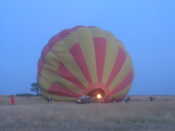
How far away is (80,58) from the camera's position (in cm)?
1953

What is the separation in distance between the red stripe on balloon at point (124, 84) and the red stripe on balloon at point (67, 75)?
4.86ft

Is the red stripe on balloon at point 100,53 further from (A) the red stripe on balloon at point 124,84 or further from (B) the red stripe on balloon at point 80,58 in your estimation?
(A) the red stripe on balloon at point 124,84

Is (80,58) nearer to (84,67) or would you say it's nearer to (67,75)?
(84,67)

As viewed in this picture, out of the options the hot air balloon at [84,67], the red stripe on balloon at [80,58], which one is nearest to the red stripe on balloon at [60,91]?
the hot air balloon at [84,67]

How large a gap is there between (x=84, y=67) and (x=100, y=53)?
1.03 metres

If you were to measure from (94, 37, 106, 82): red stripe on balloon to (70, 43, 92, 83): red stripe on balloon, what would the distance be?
50 cm

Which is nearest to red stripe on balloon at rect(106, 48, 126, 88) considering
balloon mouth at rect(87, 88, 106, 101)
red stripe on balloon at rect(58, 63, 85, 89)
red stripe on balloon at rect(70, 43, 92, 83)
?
balloon mouth at rect(87, 88, 106, 101)

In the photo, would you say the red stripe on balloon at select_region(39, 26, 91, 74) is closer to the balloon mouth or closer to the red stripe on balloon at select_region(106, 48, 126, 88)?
the red stripe on balloon at select_region(106, 48, 126, 88)

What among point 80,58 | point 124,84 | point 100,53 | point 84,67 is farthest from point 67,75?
point 124,84

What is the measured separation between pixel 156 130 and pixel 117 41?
1249 centimetres

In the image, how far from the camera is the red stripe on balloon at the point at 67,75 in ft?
63.0

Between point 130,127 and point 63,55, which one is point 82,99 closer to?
point 63,55

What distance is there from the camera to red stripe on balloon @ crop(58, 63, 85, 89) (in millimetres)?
19188

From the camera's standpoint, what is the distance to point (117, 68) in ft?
65.5
